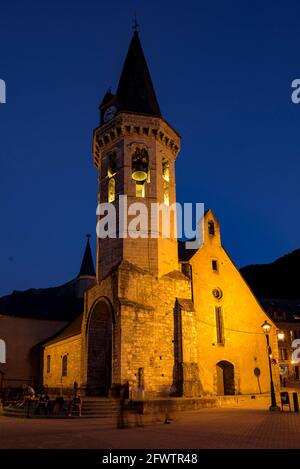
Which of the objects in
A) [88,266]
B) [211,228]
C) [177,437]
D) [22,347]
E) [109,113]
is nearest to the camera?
[177,437]

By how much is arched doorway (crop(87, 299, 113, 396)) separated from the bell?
7.56 metres

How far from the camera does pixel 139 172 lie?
25.6 m

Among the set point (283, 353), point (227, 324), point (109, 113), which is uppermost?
point (109, 113)

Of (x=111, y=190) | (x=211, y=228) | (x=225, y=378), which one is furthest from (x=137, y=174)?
(x=225, y=378)

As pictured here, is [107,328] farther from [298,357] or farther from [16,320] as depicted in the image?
[298,357]

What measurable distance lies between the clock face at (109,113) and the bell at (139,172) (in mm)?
4027

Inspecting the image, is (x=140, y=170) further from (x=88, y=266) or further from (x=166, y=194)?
(x=88, y=266)

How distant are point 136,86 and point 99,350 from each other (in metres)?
17.1

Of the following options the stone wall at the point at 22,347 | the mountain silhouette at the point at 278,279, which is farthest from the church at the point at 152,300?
the mountain silhouette at the point at 278,279

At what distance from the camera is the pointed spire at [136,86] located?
27.2 meters

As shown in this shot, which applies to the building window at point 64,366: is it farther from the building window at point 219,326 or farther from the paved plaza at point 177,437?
the paved plaza at point 177,437

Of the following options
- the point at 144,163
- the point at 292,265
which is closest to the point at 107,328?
the point at 144,163

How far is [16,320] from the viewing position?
38.0 metres

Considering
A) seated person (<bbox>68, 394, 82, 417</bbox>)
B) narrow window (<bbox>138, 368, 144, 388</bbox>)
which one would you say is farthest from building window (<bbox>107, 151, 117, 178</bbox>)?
seated person (<bbox>68, 394, 82, 417</bbox>)
